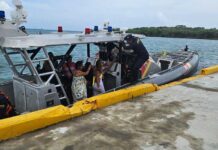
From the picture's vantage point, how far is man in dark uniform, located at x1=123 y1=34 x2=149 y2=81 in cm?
695

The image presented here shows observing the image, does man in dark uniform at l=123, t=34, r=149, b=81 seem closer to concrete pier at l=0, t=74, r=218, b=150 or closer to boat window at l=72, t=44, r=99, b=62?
concrete pier at l=0, t=74, r=218, b=150

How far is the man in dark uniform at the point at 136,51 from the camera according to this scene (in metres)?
6.95

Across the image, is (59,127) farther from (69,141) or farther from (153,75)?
(153,75)

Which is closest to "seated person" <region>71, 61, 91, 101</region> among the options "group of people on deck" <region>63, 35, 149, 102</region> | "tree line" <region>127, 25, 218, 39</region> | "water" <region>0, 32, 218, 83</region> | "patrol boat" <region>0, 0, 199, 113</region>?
"group of people on deck" <region>63, 35, 149, 102</region>

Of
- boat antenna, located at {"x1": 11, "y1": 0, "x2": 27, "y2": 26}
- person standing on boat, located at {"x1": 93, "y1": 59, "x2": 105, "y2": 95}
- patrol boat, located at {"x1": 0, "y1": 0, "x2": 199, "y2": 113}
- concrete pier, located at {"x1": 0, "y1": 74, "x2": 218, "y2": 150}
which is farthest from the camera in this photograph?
person standing on boat, located at {"x1": 93, "y1": 59, "x2": 105, "y2": 95}

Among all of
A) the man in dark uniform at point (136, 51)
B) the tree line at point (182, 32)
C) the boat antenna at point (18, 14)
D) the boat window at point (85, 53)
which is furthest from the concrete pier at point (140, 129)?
the tree line at point (182, 32)

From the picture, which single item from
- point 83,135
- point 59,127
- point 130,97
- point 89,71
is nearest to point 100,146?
point 83,135

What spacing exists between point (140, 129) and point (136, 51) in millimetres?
2847

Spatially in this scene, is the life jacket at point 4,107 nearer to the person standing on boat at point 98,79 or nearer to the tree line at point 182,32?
the person standing on boat at point 98,79

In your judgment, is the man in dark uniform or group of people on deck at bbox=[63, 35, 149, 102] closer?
group of people on deck at bbox=[63, 35, 149, 102]

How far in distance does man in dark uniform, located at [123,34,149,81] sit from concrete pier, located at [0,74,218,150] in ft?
3.24

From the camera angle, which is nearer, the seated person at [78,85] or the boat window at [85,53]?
the seated person at [78,85]

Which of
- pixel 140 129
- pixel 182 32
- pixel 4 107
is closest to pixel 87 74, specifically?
pixel 4 107

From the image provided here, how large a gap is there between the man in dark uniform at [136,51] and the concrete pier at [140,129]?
0.99 m
